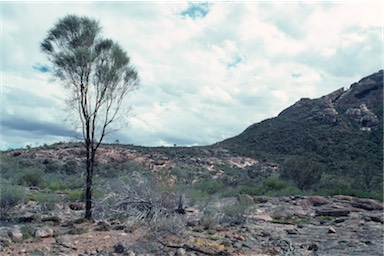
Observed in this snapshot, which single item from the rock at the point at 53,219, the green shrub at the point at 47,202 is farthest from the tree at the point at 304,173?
the rock at the point at 53,219

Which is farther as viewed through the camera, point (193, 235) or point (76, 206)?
point (76, 206)

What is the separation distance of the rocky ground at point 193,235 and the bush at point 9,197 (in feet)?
1.18

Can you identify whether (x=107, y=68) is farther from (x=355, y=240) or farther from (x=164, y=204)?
(x=355, y=240)

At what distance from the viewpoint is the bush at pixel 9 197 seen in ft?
52.2

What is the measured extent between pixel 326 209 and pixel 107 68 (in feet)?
37.0

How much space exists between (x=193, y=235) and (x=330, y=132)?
4239 centimetres

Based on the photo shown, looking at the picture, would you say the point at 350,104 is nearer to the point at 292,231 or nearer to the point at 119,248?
the point at 292,231

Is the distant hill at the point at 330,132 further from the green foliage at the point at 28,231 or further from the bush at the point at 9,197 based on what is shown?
the green foliage at the point at 28,231

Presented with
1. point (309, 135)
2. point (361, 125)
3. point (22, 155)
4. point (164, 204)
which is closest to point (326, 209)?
point (164, 204)

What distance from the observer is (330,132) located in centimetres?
5191

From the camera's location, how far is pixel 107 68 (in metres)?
14.8

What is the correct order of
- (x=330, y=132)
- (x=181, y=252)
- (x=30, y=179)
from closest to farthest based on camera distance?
1. (x=181, y=252)
2. (x=30, y=179)
3. (x=330, y=132)

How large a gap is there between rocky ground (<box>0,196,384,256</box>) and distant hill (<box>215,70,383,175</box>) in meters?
21.9

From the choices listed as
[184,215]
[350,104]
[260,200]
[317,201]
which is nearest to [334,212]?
[317,201]
